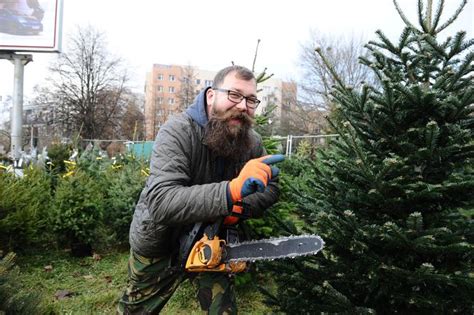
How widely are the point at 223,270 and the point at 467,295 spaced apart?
131cm

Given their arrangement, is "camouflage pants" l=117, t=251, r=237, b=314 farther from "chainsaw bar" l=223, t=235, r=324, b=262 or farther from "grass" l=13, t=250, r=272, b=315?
"grass" l=13, t=250, r=272, b=315

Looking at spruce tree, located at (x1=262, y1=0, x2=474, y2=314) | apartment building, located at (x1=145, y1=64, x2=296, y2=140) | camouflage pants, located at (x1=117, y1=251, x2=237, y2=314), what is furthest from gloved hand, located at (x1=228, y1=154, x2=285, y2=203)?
apartment building, located at (x1=145, y1=64, x2=296, y2=140)

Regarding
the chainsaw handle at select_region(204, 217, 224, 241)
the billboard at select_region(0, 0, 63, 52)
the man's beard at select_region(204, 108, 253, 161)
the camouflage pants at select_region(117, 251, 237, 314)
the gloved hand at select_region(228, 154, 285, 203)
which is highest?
the billboard at select_region(0, 0, 63, 52)

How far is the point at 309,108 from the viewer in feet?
118

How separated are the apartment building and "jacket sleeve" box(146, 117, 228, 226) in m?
13.0

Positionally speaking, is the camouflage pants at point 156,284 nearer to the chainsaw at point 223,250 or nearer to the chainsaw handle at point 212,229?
the chainsaw at point 223,250

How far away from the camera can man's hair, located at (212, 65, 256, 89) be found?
6.98 feet

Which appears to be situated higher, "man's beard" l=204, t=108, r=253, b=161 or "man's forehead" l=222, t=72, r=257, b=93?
"man's forehead" l=222, t=72, r=257, b=93

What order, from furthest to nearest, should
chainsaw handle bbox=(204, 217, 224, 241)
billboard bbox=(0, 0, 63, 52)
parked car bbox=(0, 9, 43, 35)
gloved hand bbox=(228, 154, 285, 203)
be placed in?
parked car bbox=(0, 9, 43, 35) → billboard bbox=(0, 0, 63, 52) → chainsaw handle bbox=(204, 217, 224, 241) → gloved hand bbox=(228, 154, 285, 203)

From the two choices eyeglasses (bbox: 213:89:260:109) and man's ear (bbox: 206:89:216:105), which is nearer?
eyeglasses (bbox: 213:89:260:109)

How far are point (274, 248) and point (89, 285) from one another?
3.35 metres

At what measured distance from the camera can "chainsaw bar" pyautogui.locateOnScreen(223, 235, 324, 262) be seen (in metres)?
1.80

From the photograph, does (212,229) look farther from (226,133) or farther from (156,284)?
(156,284)

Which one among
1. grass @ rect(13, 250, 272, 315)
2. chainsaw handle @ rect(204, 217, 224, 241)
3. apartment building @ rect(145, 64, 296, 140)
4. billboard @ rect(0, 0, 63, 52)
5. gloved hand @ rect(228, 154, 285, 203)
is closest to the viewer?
gloved hand @ rect(228, 154, 285, 203)
